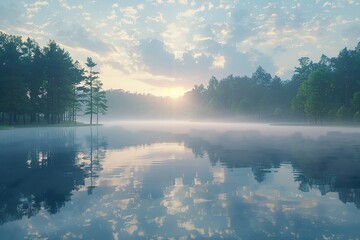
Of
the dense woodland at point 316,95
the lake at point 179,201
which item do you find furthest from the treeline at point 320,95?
the lake at point 179,201

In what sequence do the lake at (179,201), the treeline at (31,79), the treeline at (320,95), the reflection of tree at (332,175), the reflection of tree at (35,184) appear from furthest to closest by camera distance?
the treeline at (320,95), the treeline at (31,79), the reflection of tree at (332,175), the reflection of tree at (35,184), the lake at (179,201)

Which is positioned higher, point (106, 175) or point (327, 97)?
point (327, 97)

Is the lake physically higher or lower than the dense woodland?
lower

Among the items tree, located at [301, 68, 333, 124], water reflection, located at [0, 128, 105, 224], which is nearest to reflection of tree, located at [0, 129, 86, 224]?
water reflection, located at [0, 128, 105, 224]

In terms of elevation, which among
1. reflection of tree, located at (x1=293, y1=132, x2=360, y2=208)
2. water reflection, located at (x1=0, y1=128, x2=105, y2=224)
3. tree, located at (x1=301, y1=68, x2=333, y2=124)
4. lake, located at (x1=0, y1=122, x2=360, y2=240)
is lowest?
water reflection, located at (x1=0, y1=128, x2=105, y2=224)

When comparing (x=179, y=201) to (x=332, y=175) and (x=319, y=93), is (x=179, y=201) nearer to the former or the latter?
(x=332, y=175)

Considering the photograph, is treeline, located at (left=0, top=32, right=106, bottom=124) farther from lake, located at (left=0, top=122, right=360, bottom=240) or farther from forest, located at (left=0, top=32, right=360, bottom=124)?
lake, located at (left=0, top=122, right=360, bottom=240)

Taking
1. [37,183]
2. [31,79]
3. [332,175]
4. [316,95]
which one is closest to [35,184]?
[37,183]

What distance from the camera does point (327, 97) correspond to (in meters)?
101

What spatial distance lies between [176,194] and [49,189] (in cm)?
578

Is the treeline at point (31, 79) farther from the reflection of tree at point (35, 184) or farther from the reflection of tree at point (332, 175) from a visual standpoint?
the reflection of tree at point (332, 175)

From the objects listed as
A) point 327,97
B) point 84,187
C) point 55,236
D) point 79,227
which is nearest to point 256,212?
point 79,227

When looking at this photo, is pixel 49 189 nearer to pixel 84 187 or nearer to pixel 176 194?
pixel 84 187

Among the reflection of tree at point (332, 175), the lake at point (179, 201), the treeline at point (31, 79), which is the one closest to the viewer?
the lake at point (179, 201)
